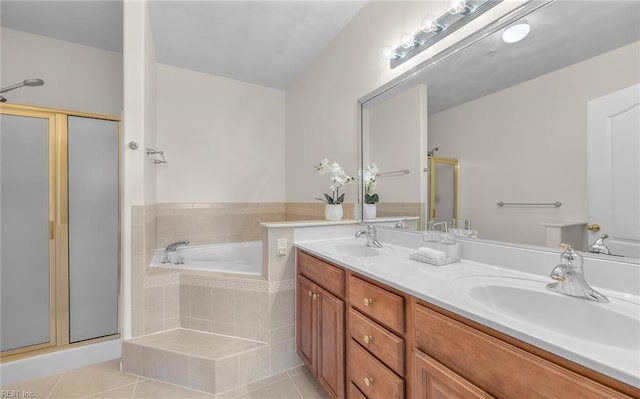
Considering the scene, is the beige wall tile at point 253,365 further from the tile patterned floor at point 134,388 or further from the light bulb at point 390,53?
the light bulb at point 390,53

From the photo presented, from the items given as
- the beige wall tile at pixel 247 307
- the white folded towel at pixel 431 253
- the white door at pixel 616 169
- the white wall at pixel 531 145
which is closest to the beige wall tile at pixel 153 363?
the beige wall tile at pixel 247 307

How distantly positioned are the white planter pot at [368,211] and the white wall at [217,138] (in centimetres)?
165

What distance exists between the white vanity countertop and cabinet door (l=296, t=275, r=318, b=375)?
0.44 m

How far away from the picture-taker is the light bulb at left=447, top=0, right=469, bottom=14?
125 cm

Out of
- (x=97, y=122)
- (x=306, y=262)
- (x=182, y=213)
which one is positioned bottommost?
(x=306, y=262)

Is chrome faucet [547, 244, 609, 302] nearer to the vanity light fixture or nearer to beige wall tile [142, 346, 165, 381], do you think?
the vanity light fixture

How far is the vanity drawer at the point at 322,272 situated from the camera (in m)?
1.32

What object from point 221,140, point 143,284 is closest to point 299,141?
point 221,140

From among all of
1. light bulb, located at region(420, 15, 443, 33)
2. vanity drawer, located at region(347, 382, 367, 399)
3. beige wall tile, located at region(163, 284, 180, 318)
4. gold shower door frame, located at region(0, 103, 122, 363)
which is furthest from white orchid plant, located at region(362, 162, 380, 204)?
gold shower door frame, located at region(0, 103, 122, 363)

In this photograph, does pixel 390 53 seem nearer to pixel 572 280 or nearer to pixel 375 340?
pixel 572 280

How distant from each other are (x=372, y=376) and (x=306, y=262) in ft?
2.48

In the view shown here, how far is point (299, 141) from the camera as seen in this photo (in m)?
3.09

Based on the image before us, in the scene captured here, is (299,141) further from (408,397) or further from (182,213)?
→ (408,397)

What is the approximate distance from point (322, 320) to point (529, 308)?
97cm
